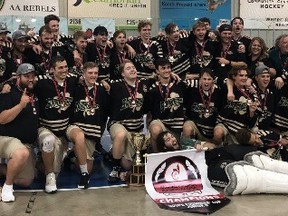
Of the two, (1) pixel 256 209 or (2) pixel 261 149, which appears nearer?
(1) pixel 256 209

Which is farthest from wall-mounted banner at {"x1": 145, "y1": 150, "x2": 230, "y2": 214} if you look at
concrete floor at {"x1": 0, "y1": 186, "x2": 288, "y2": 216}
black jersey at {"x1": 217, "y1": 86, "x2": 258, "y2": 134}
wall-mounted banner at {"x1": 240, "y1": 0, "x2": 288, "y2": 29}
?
wall-mounted banner at {"x1": 240, "y1": 0, "x2": 288, "y2": 29}

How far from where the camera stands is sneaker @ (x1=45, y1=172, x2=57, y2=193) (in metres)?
4.64

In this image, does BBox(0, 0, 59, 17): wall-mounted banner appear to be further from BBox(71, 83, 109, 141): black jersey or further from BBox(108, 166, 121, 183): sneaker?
BBox(108, 166, 121, 183): sneaker

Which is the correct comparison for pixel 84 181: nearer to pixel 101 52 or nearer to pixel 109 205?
pixel 109 205

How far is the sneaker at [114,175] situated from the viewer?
5.07m

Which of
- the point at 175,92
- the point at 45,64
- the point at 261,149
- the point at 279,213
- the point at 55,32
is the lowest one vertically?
the point at 279,213

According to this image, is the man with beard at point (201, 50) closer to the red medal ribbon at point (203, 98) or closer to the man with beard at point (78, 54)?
the red medal ribbon at point (203, 98)

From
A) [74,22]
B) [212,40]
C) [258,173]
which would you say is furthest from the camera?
[74,22]

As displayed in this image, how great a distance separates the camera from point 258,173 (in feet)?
14.8

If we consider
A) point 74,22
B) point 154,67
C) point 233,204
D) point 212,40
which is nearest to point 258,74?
point 212,40

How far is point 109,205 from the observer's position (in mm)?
4285

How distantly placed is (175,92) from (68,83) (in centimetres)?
133

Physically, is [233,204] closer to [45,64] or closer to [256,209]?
[256,209]

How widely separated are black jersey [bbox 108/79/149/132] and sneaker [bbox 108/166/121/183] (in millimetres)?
504
